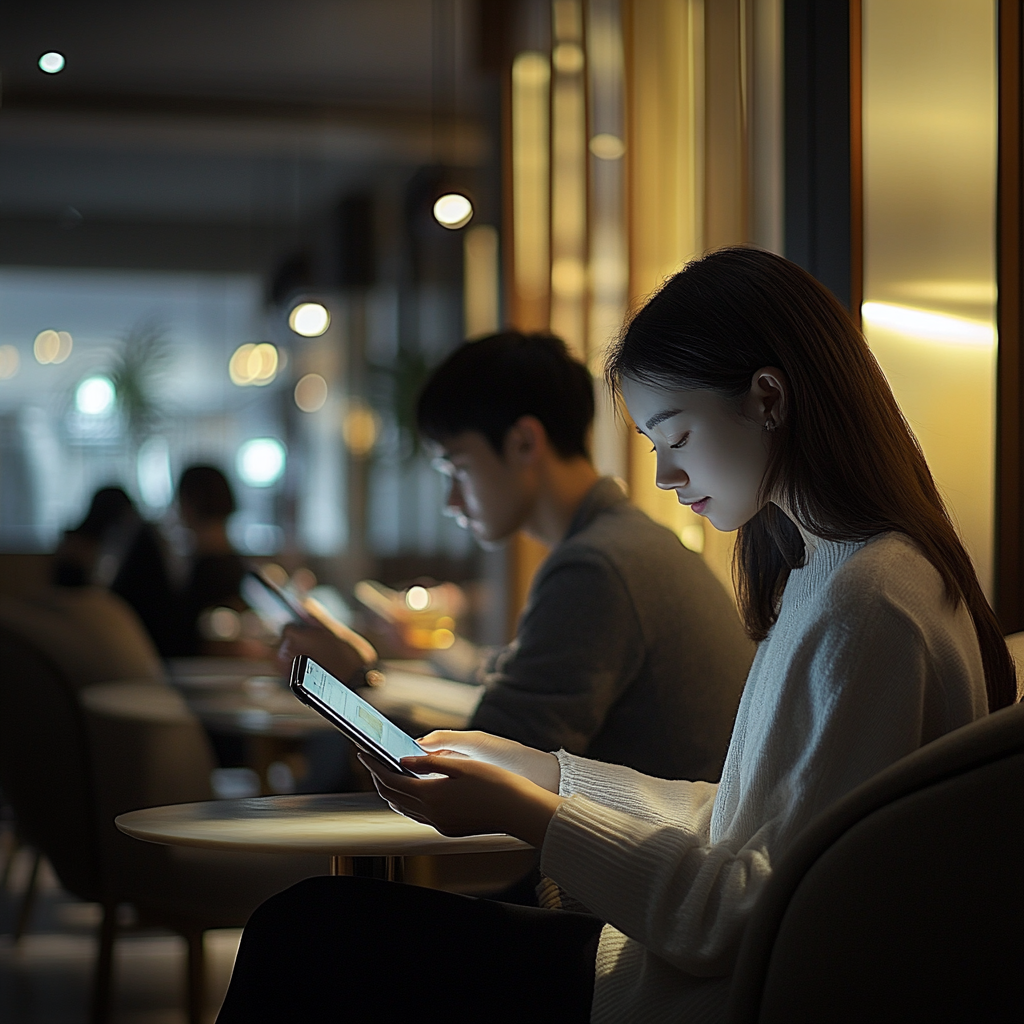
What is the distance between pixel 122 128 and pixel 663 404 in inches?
253

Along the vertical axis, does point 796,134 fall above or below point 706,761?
above

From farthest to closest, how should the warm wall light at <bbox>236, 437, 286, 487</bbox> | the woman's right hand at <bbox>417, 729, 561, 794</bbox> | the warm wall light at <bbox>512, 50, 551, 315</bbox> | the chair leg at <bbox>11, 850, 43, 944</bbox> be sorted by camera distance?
the warm wall light at <bbox>236, 437, 286, 487</bbox> → the warm wall light at <bbox>512, 50, 551, 315</bbox> → the chair leg at <bbox>11, 850, 43, 944</bbox> → the woman's right hand at <bbox>417, 729, 561, 794</bbox>

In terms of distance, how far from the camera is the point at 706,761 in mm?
1676

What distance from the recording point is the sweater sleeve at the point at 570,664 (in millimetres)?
1622

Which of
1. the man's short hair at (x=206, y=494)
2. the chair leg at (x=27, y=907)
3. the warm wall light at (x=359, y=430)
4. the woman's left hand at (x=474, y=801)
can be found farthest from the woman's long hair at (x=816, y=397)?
the warm wall light at (x=359, y=430)

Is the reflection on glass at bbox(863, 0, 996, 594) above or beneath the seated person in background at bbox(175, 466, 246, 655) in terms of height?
above

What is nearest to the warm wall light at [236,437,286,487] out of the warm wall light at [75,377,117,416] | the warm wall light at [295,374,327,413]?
the warm wall light at [295,374,327,413]

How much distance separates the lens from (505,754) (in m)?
1.45

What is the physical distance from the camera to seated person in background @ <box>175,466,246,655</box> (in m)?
4.44

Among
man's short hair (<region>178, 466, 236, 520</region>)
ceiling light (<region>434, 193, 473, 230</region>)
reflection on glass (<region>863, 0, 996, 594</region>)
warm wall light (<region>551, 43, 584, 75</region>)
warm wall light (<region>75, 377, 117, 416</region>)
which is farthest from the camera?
warm wall light (<region>75, 377, 117, 416</region>)

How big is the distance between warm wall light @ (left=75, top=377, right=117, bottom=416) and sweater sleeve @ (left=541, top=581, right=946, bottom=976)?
6809 millimetres

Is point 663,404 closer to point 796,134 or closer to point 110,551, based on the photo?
point 796,134

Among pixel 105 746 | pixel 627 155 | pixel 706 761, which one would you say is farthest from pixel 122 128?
pixel 706 761

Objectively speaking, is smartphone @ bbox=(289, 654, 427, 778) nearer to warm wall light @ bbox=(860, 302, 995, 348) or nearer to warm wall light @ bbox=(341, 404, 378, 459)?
warm wall light @ bbox=(860, 302, 995, 348)
